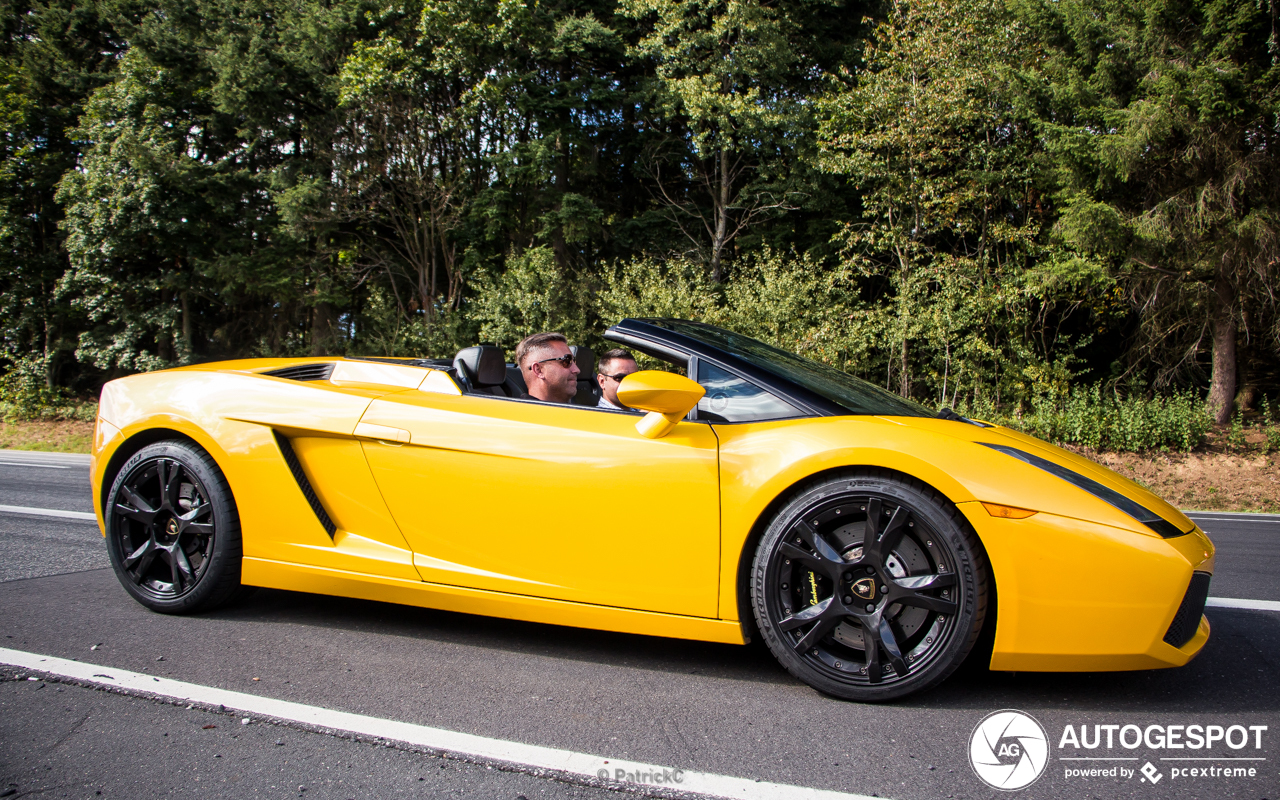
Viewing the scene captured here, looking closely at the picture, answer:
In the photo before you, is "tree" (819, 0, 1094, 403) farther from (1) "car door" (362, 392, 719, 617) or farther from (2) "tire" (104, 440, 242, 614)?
(2) "tire" (104, 440, 242, 614)

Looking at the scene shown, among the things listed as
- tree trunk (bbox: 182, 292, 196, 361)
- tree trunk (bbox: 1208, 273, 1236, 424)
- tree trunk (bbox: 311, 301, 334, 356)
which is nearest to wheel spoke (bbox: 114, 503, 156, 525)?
tree trunk (bbox: 1208, 273, 1236, 424)

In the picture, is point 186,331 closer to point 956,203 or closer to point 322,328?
point 322,328

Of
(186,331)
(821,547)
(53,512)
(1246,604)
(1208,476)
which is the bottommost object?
(1208,476)

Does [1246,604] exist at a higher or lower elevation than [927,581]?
lower

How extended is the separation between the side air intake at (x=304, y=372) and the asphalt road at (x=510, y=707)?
3.35 ft

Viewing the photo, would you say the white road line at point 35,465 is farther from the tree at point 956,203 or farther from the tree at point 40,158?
the tree at point 40,158

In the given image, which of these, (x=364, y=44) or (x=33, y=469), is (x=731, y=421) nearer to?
(x=33, y=469)

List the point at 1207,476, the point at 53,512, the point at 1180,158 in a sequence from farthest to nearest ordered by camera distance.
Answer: the point at 1180,158, the point at 1207,476, the point at 53,512

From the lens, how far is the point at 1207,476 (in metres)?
10.1

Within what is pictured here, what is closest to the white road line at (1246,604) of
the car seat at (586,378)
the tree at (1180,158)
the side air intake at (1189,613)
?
the side air intake at (1189,613)

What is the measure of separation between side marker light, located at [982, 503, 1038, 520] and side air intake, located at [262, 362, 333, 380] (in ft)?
8.60

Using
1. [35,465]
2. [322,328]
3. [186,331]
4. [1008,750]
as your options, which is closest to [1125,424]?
[1008,750]

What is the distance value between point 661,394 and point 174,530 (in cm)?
219

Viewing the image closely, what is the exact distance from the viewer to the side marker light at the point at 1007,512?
2.14 m
